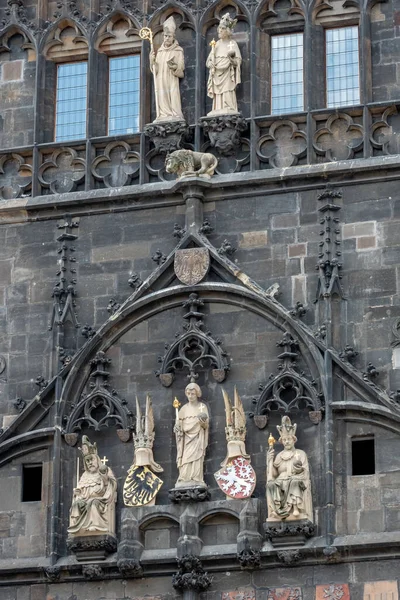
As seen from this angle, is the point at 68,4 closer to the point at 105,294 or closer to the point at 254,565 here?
the point at 105,294

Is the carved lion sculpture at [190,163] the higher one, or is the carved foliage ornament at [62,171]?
the carved foliage ornament at [62,171]

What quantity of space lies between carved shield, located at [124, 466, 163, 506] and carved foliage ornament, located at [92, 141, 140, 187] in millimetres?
3613

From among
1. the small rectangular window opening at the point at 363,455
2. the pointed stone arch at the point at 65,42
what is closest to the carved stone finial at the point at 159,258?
the pointed stone arch at the point at 65,42

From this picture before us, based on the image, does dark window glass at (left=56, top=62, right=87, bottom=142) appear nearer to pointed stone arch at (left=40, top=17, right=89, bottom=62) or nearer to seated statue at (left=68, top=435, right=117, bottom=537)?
pointed stone arch at (left=40, top=17, right=89, bottom=62)

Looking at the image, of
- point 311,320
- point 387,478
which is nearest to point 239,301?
point 311,320

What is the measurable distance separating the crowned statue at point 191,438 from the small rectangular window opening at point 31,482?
1.71 m

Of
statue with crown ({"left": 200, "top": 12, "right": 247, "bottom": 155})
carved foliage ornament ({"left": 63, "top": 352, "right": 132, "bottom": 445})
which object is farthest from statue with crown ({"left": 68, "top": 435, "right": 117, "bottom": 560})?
statue with crown ({"left": 200, "top": 12, "right": 247, "bottom": 155})

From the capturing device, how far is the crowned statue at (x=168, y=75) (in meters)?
30.8

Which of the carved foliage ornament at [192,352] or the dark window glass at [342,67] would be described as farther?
the dark window glass at [342,67]

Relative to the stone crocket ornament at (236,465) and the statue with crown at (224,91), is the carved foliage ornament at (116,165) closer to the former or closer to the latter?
the statue with crown at (224,91)

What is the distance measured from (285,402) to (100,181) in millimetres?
3739

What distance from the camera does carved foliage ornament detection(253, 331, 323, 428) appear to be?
2911cm

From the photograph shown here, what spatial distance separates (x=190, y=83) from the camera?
31.1 metres

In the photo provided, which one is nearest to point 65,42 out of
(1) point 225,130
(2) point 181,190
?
(1) point 225,130
